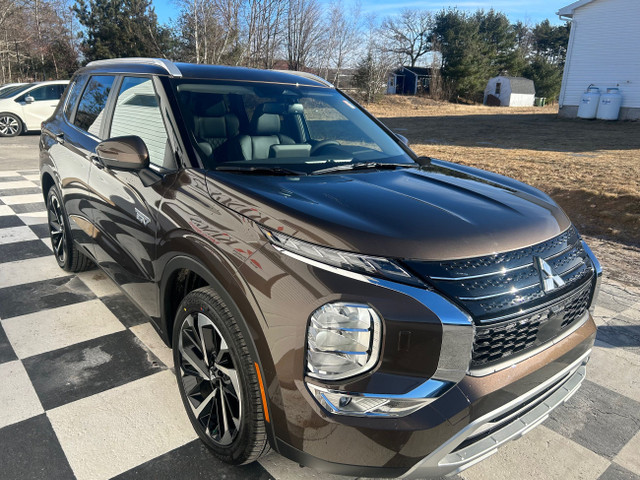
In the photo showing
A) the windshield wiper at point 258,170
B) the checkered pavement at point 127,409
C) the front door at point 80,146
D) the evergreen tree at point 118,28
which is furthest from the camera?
the evergreen tree at point 118,28

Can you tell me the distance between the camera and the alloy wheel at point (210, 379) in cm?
189

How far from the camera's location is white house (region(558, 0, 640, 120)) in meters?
20.3

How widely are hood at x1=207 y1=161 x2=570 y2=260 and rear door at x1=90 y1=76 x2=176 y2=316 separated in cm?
43

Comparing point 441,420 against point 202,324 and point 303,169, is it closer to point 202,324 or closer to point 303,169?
point 202,324

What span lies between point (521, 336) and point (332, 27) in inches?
1655

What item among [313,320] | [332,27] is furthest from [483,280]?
[332,27]

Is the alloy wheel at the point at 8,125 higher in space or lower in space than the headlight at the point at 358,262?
lower

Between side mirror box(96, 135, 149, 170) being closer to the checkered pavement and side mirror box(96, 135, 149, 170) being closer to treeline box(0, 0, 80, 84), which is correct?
the checkered pavement

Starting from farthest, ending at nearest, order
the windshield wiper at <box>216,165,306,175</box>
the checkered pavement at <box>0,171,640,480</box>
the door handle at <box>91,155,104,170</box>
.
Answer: the door handle at <box>91,155,104,170</box>
the windshield wiper at <box>216,165,306,175</box>
the checkered pavement at <box>0,171,640,480</box>

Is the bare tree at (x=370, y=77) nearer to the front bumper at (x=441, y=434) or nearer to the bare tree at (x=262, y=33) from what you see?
the bare tree at (x=262, y=33)

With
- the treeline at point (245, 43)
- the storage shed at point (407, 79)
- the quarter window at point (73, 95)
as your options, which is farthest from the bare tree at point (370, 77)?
the quarter window at point (73, 95)

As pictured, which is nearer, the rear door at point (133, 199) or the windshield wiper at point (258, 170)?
the windshield wiper at point (258, 170)

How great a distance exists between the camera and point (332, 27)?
1563 inches

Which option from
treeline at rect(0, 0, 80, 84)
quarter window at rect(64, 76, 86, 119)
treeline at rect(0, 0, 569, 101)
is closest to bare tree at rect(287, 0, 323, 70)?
treeline at rect(0, 0, 569, 101)
